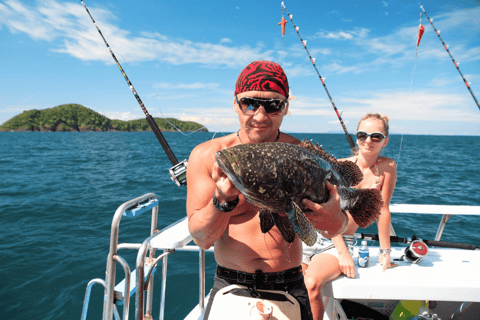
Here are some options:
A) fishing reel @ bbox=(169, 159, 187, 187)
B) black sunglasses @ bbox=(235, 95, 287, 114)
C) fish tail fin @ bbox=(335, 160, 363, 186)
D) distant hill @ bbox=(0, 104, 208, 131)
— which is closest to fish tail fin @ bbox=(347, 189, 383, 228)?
fish tail fin @ bbox=(335, 160, 363, 186)

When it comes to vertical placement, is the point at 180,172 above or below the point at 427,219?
above

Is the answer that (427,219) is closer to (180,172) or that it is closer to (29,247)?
(180,172)

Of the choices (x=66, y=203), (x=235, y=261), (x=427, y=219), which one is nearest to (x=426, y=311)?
(x=235, y=261)

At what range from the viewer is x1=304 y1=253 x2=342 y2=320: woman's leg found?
336 cm

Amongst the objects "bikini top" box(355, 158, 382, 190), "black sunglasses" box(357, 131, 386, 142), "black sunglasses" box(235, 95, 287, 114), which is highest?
"black sunglasses" box(235, 95, 287, 114)

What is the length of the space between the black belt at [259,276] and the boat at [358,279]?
1.74ft

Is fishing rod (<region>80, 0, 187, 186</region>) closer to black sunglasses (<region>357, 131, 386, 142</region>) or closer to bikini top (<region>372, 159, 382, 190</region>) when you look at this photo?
black sunglasses (<region>357, 131, 386, 142</region>)

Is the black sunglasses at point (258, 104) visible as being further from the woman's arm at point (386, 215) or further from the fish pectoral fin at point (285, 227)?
the woman's arm at point (386, 215)

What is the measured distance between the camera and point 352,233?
14.1ft

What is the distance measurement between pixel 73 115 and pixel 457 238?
13021 centimetres

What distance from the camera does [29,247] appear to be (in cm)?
999

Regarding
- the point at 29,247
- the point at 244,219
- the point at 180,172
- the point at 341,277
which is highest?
the point at 180,172

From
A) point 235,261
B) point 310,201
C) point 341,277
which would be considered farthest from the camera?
point 341,277

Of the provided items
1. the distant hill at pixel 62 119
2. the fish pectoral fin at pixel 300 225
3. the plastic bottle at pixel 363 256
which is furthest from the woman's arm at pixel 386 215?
the distant hill at pixel 62 119
